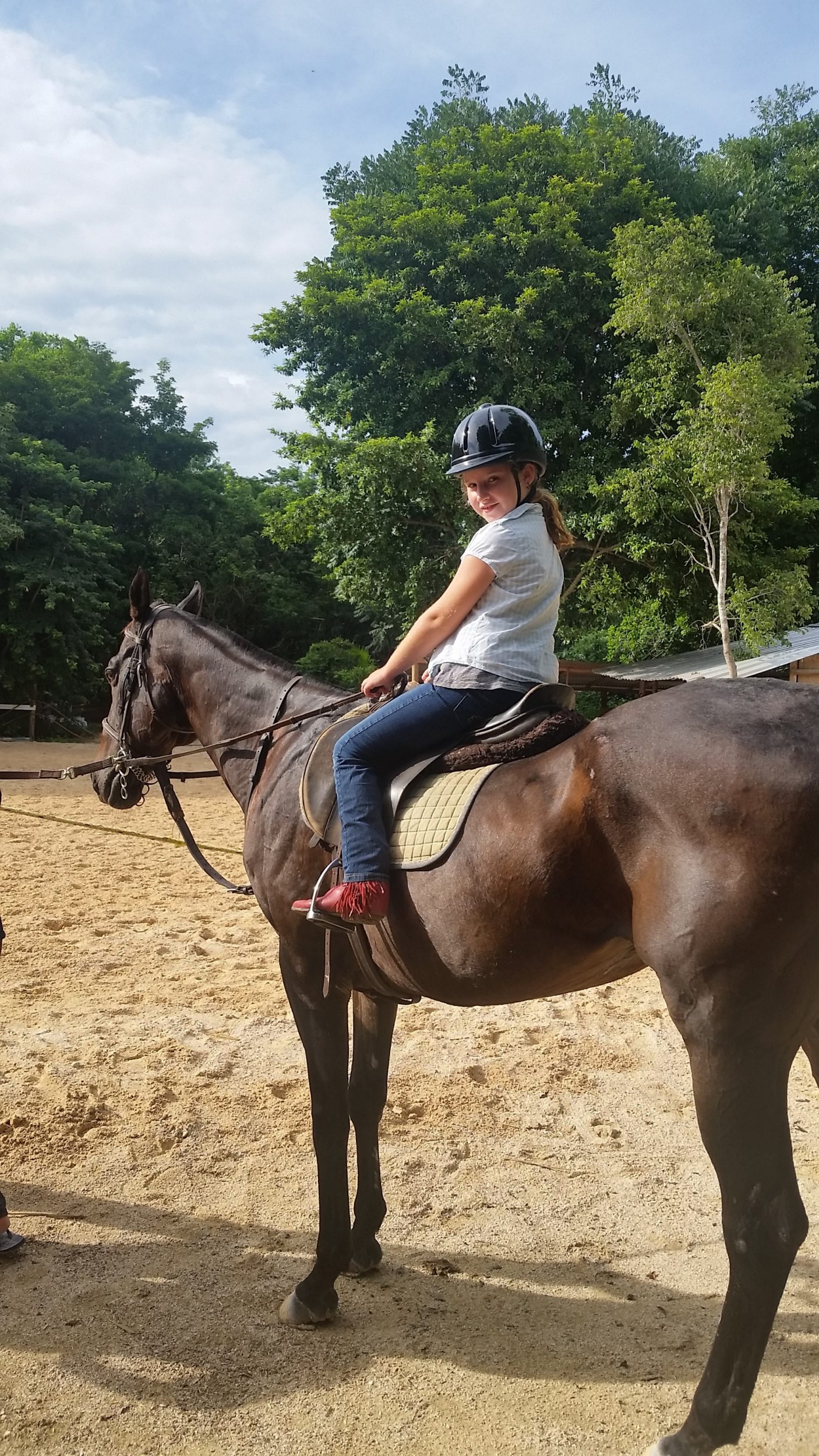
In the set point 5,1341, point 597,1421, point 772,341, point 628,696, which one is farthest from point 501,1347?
point 628,696

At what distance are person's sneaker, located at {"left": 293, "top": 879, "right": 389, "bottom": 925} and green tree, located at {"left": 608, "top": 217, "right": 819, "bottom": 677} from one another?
1279 cm

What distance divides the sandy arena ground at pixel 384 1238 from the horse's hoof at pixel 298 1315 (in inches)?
1.4

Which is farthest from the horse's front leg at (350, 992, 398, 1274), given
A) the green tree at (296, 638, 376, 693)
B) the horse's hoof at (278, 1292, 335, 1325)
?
the green tree at (296, 638, 376, 693)

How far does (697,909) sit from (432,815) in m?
0.78

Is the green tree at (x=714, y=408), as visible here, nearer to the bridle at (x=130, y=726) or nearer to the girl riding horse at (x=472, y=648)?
the bridle at (x=130, y=726)

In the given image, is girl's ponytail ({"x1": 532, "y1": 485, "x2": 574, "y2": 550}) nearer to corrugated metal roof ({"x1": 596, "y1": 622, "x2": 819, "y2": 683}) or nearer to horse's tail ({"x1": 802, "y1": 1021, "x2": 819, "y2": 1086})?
horse's tail ({"x1": 802, "y1": 1021, "x2": 819, "y2": 1086})

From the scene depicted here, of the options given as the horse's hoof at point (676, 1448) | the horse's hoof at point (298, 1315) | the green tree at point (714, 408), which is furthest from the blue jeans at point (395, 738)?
the green tree at point (714, 408)

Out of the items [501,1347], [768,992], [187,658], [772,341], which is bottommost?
[501,1347]

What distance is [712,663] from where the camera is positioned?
18531 millimetres

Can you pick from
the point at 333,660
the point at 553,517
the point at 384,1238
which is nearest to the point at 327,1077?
the point at 384,1238

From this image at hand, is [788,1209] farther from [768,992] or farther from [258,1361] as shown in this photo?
[258,1361]

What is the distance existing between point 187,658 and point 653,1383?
292cm

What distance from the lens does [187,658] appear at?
364 centimetres

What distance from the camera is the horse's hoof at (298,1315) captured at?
2820 mm
